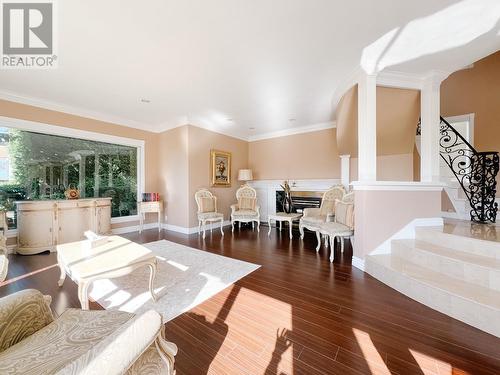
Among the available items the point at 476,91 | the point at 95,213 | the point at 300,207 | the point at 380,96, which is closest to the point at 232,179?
the point at 300,207

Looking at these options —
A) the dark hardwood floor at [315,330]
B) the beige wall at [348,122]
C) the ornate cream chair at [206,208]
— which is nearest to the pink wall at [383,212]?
the dark hardwood floor at [315,330]

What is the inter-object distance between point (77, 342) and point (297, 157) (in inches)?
218

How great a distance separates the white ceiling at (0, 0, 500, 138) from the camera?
6.23ft

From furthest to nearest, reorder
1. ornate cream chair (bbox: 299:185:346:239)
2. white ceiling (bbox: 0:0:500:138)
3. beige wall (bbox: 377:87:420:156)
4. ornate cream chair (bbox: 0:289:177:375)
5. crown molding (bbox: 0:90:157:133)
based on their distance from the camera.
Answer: ornate cream chair (bbox: 299:185:346:239), crown molding (bbox: 0:90:157:133), beige wall (bbox: 377:87:420:156), white ceiling (bbox: 0:0:500:138), ornate cream chair (bbox: 0:289:177:375)

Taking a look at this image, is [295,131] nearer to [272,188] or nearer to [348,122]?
[272,188]

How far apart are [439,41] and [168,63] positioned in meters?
3.27

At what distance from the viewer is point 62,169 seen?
422 centimetres

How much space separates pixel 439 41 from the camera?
230cm

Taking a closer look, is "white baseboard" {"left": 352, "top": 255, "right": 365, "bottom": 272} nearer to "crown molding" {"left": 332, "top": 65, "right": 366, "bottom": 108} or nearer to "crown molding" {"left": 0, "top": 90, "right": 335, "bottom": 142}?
"crown molding" {"left": 332, "top": 65, "right": 366, "bottom": 108}

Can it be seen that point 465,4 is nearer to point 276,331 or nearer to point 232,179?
point 276,331

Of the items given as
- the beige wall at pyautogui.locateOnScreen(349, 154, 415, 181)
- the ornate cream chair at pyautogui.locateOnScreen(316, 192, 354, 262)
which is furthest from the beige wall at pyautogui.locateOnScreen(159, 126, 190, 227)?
the beige wall at pyautogui.locateOnScreen(349, 154, 415, 181)

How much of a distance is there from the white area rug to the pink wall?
1611 millimetres

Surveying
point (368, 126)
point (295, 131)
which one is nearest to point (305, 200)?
point (295, 131)

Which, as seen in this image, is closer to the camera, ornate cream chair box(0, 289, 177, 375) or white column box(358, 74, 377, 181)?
ornate cream chair box(0, 289, 177, 375)
